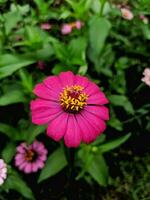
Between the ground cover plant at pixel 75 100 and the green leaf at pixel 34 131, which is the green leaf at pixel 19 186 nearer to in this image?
the ground cover plant at pixel 75 100

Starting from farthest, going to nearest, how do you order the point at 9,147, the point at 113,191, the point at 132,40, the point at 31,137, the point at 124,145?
the point at 132,40 → the point at 124,145 → the point at 113,191 → the point at 9,147 → the point at 31,137

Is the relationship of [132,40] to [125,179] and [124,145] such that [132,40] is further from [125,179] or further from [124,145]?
[125,179]

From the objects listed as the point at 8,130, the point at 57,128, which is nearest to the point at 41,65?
the point at 8,130

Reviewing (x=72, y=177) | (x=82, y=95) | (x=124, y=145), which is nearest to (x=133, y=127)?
(x=124, y=145)

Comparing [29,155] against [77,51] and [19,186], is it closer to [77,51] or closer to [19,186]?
[19,186]

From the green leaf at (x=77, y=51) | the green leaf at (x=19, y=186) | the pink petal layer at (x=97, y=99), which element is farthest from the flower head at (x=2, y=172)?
the green leaf at (x=77, y=51)

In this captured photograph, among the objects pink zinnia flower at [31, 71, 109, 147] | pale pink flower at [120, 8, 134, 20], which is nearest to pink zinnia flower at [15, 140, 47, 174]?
pink zinnia flower at [31, 71, 109, 147]
